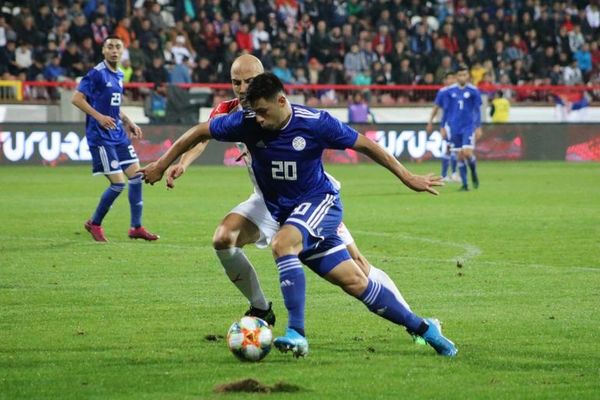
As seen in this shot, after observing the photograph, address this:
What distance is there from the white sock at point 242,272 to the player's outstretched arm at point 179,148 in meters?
0.70

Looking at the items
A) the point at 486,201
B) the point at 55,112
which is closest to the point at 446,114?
the point at 486,201

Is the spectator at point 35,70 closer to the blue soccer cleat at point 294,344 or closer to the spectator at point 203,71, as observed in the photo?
the spectator at point 203,71

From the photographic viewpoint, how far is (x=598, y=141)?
31.0 meters

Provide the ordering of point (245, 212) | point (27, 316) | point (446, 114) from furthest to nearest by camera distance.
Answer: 1. point (446, 114)
2. point (27, 316)
3. point (245, 212)

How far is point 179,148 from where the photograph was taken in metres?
7.39

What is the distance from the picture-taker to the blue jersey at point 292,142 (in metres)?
7.15

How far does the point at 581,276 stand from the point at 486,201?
890 centimetres

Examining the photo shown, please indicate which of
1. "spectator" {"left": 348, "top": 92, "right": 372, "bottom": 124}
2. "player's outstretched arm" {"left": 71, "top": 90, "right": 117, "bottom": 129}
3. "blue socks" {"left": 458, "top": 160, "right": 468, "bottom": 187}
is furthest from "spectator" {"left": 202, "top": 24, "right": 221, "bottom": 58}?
"player's outstretched arm" {"left": 71, "top": 90, "right": 117, "bottom": 129}

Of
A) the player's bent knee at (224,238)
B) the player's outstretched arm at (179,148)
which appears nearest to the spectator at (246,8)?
the player's bent knee at (224,238)

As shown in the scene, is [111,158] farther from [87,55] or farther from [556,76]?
[556,76]

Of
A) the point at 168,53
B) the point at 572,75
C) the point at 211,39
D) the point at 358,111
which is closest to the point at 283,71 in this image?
the point at 211,39

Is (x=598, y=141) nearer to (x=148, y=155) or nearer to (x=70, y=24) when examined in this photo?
(x=148, y=155)

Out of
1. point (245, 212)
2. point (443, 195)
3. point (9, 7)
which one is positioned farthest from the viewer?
point (9, 7)

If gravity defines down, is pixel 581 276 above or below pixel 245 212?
below
